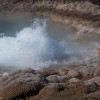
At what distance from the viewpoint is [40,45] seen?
26625mm

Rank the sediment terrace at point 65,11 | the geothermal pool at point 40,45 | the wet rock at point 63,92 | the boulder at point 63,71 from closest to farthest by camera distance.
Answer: the wet rock at point 63,92
the boulder at point 63,71
the geothermal pool at point 40,45
the sediment terrace at point 65,11

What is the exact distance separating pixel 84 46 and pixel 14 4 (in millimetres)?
14234

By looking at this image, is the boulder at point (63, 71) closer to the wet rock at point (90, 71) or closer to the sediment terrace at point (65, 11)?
the wet rock at point (90, 71)

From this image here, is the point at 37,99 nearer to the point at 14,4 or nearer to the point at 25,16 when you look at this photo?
the point at 25,16

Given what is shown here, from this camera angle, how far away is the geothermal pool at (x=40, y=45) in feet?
77.5

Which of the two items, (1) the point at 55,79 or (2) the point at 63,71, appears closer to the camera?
(1) the point at 55,79

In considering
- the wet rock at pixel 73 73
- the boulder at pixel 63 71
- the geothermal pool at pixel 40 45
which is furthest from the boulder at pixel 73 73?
the geothermal pool at pixel 40 45

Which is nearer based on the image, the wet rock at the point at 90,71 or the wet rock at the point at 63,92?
the wet rock at the point at 63,92

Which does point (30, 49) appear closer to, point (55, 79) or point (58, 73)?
point (58, 73)

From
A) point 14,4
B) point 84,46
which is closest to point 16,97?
point 84,46

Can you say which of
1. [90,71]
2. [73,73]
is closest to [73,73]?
[73,73]

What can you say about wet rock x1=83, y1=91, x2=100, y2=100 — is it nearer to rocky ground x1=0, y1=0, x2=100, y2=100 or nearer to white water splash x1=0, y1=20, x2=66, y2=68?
rocky ground x1=0, y1=0, x2=100, y2=100

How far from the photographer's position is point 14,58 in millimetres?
24484

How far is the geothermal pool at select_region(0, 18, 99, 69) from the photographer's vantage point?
77.5 ft
